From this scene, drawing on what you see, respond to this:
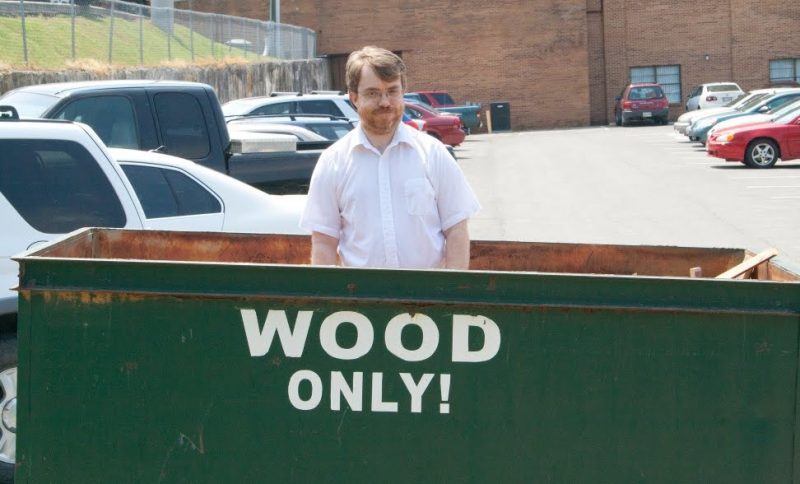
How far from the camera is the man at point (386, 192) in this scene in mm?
4289

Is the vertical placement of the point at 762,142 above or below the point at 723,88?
below

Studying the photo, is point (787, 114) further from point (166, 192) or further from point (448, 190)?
point (448, 190)

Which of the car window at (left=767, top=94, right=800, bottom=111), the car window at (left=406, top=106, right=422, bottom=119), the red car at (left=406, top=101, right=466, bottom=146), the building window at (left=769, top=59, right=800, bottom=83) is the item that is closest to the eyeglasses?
the car window at (left=767, top=94, right=800, bottom=111)

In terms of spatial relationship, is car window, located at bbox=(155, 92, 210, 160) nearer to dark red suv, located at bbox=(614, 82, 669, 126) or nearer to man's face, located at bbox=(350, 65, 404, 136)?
man's face, located at bbox=(350, 65, 404, 136)

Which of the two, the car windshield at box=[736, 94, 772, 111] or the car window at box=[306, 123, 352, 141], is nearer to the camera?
the car window at box=[306, 123, 352, 141]

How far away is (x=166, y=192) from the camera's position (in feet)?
25.5

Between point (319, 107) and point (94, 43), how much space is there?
10797mm

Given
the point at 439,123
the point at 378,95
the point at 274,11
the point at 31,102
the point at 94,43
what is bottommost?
the point at 378,95

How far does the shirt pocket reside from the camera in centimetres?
428

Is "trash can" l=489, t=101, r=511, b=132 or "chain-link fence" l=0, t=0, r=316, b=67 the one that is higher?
"chain-link fence" l=0, t=0, r=316, b=67

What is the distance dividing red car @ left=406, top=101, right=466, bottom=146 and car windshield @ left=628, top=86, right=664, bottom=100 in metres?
17.6

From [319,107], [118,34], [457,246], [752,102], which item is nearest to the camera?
[457,246]

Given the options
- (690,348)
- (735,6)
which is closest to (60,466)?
(690,348)

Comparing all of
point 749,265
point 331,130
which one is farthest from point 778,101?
point 749,265
